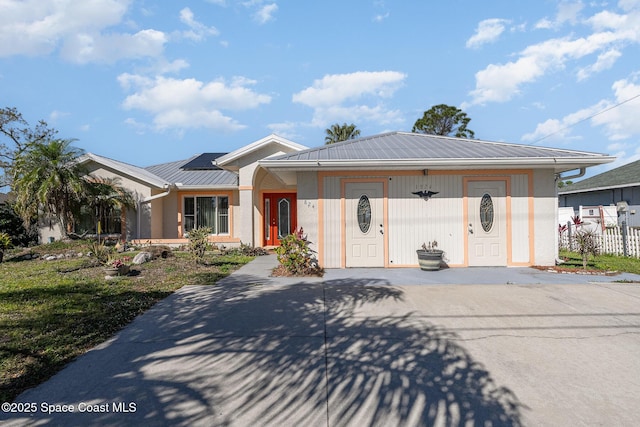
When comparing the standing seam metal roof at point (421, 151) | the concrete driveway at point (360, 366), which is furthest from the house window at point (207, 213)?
the concrete driveway at point (360, 366)

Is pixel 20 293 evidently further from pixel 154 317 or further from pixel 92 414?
pixel 92 414

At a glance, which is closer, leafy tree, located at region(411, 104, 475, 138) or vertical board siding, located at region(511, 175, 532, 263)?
vertical board siding, located at region(511, 175, 532, 263)

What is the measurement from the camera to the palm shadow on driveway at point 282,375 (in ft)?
9.01

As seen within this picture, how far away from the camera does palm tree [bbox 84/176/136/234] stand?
14188 mm

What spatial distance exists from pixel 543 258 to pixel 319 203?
6.49 m

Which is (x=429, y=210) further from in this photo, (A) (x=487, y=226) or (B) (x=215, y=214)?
(B) (x=215, y=214)

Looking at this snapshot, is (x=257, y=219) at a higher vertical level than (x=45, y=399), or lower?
higher

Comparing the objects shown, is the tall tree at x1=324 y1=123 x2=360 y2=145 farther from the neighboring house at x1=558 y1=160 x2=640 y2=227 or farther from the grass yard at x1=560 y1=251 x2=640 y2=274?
the grass yard at x1=560 y1=251 x2=640 y2=274

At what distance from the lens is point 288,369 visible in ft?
11.5

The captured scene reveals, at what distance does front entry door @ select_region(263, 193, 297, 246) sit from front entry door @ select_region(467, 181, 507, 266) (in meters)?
7.98

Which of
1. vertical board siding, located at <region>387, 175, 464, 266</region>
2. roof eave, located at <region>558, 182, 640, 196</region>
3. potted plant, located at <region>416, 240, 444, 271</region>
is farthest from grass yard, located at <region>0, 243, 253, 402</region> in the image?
roof eave, located at <region>558, 182, 640, 196</region>

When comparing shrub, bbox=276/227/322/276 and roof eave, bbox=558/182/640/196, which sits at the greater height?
roof eave, bbox=558/182/640/196

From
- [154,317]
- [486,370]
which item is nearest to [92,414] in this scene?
[154,317]

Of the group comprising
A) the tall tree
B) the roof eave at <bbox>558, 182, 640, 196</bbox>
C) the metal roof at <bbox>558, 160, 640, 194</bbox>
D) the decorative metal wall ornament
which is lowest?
the decorative metal wall ornament
